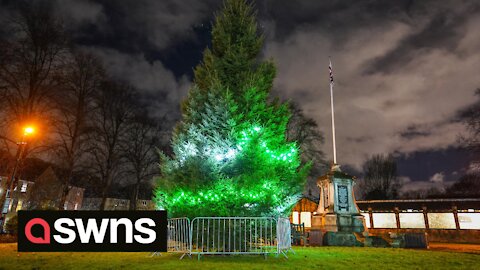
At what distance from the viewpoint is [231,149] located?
11.3 m

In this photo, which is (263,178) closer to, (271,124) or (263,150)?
(263,150)

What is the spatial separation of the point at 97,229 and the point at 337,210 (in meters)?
15.6

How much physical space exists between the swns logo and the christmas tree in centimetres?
260

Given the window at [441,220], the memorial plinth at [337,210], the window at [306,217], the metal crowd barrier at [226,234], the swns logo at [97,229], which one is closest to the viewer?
the swns logo at [97,229]

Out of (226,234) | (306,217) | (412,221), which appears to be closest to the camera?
(226,234)

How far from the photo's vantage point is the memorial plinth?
1928cm

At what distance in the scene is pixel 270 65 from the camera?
13344mm

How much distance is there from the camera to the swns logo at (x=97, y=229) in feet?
25.3

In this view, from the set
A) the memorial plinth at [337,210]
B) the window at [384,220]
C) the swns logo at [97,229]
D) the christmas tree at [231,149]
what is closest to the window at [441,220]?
the window at [384,220]

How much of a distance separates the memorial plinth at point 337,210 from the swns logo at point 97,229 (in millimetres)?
12612

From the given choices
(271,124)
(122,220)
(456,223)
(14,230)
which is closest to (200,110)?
(271,124)

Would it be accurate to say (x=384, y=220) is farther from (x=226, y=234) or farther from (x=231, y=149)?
(x=226, y=234)

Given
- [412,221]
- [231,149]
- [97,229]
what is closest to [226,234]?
[231,149]

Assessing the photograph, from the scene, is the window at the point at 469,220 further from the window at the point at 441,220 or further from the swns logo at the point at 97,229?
the swns logo at the point at 97,229
